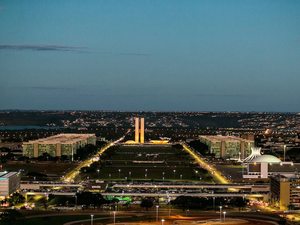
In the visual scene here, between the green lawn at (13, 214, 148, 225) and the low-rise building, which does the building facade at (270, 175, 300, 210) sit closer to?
the green lawn at (13, 214, 148, 225)

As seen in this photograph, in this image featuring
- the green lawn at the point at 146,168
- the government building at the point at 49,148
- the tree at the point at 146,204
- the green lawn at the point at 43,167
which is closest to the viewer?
the tree at the point at 146,204

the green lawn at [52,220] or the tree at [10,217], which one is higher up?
the tree at [10,217]

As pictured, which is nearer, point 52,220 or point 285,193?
point 52,220

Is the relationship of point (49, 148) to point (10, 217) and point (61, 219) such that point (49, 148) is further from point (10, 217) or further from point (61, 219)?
point (10, 217)

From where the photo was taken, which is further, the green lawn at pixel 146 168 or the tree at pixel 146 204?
the green lawn at pixel 146 168

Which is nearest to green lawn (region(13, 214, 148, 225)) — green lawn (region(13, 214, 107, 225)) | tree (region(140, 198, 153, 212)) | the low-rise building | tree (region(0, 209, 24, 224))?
green lawn (region(13, 214, 107, 225))

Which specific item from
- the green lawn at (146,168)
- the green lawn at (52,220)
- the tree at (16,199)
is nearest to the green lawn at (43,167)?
the green lawn at (146,168)

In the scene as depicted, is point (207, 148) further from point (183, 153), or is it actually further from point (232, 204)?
point (232, 204)

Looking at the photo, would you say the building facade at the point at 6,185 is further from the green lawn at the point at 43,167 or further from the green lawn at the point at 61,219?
the green lawn at the point at 43,167

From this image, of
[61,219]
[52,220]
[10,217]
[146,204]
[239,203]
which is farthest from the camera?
[239,203]

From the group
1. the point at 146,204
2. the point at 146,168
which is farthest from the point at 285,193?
the point at 146,168

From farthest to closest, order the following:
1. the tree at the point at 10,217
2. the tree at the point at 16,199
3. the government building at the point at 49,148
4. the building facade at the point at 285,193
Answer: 1. the government building at the point at 49,148
2. the building facade at the point at 285,193
3. the tree at the point at 16,199
4. the tree at the point at 10,217

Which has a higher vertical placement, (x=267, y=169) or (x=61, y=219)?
(x=267, y=169)
